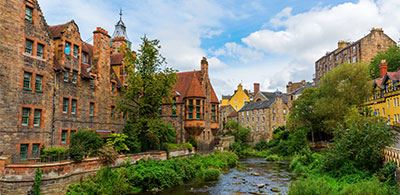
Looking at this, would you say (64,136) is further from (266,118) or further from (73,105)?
(266,118)

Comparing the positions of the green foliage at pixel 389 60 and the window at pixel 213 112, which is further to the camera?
the green foliage at pixel 389 60

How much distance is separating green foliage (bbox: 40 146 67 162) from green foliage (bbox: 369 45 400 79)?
50476 millimetres

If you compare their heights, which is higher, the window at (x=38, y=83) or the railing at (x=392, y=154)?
the window at (x=38, y=83)

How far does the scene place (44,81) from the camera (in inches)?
996

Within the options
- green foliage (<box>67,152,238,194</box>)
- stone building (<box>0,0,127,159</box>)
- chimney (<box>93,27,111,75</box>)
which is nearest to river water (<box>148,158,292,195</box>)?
green foliage (<box>67,152,238,194</box>)

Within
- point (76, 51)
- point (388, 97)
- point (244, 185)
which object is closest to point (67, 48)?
point (76, 51)

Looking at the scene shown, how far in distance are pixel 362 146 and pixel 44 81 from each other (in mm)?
24777

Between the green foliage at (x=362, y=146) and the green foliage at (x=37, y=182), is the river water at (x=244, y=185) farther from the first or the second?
the green foliage at (x=37, y=182)

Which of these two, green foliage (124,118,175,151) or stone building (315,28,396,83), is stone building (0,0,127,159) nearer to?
green foliage (124,118,175,151)

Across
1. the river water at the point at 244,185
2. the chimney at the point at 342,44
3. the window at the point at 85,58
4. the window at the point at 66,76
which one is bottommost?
the river water at the point at 244,185

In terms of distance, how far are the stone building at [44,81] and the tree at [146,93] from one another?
315cm

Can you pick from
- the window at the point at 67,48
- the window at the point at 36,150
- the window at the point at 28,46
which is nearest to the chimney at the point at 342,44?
the window at the point at 67,48

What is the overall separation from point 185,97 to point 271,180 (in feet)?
50.7

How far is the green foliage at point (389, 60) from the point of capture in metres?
53.4
